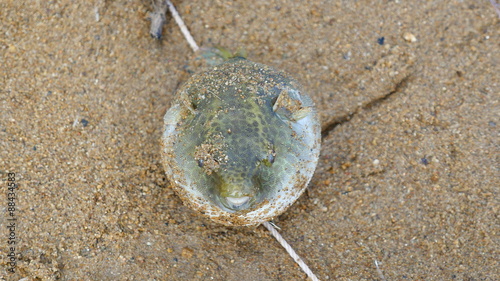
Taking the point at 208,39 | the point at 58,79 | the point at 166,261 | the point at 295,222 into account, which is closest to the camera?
the point at 166,261

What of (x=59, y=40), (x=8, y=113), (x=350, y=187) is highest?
(x=59, y=40)

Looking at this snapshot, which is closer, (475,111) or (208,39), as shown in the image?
(475,111)

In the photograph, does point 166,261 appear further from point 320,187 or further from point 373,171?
point 373,171

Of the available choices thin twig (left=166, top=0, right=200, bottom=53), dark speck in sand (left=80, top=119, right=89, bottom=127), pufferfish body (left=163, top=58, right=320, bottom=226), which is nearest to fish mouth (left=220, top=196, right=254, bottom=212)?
pufferfish body (left=163, top=58, right=320, bottom=226)

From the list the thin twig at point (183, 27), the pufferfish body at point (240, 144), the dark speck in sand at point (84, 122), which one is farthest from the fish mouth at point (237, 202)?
the thin twig at point (183, 27)

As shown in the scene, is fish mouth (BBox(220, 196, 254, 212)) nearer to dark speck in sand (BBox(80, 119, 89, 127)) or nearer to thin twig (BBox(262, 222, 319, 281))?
thin twig (BBox(262, 222, 319, 281))

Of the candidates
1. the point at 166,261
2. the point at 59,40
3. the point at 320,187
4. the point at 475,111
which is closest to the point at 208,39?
the point at 59,40

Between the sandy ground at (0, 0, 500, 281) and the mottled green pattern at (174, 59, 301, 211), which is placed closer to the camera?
the mottled green pattern at (174, 59, 301, 211)

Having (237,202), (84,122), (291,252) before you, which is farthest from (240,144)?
(84,122)
